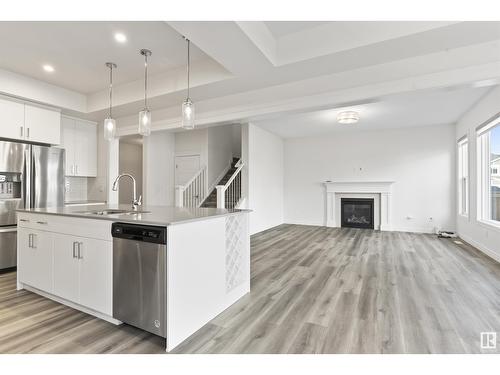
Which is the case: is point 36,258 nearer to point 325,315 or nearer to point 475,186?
point 325,315

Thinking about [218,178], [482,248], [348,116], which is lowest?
[482,248]

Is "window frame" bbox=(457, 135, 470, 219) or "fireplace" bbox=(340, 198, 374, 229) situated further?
"fireplace" bbox=(340, 198, 374, 229)

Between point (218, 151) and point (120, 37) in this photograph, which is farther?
point (218, 151)

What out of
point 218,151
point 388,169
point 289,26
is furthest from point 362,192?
point 289,26

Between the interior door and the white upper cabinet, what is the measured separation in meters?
3.11

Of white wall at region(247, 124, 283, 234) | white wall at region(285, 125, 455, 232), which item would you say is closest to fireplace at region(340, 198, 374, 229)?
white wall at region(285, 125, 455, 232)

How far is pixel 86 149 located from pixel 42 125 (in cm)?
109

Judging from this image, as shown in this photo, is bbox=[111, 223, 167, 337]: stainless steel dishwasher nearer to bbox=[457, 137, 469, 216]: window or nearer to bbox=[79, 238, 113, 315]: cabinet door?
bbox=[79, 238, 113, 315]: cabinet door

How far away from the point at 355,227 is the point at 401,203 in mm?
1350

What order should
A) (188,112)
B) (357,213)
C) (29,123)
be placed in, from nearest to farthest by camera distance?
(188,112) < (29,123) < (357,213)

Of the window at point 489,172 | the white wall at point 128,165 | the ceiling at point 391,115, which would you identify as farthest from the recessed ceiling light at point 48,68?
the window at point 489,172

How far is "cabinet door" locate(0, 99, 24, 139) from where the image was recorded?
3961mm

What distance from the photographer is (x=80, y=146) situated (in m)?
5.41

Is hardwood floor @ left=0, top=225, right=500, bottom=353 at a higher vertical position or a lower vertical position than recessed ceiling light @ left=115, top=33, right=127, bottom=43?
lower
